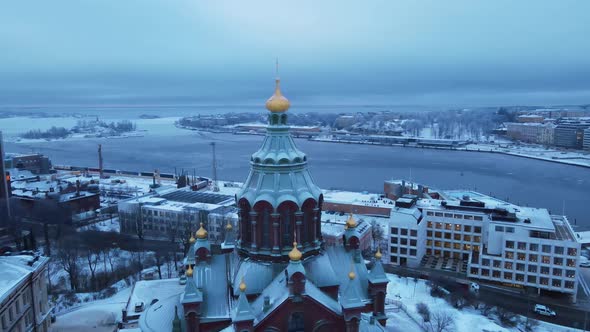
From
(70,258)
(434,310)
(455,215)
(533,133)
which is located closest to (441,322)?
(434,310)

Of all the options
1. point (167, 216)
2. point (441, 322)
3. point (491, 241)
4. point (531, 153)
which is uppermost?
point (491, 241)

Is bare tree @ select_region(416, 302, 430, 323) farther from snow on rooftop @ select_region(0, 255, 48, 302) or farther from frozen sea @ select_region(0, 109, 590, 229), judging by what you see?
frozen sea @ select_region(0, 109, 590, 229)

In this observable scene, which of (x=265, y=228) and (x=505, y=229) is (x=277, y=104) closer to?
(x=265, y=228)

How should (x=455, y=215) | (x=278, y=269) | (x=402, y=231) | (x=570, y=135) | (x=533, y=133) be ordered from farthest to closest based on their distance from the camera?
(x=533, y=133) → (x=570, y=135) → (x=455, y=215) → (x=402, y=231) → (x=278, y=269)

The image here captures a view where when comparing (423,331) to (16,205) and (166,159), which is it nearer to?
(16,205)

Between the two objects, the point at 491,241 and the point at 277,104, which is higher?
the point at 277,104

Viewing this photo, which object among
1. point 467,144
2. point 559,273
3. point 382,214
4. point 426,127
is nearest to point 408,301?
point 559,273

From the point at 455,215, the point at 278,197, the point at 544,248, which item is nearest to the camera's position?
the point at 278,197

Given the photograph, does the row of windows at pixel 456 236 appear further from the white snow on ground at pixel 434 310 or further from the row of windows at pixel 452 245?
the white snow on ground at pixel 434 310
